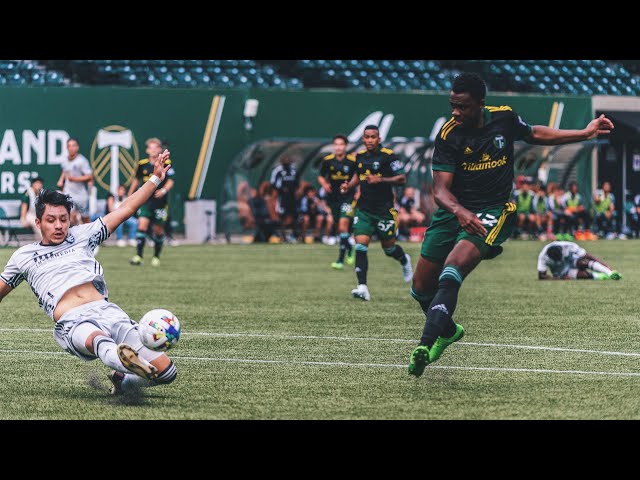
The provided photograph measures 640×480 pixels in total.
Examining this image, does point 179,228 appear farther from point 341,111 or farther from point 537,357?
point 537,357

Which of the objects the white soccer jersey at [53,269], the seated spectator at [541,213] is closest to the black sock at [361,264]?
the white soccer jersey at [53,269]

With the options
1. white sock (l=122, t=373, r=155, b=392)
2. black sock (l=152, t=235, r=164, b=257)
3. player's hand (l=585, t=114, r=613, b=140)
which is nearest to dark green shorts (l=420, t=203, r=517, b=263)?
player's hand (l=585, t=114, r=613, b=140)

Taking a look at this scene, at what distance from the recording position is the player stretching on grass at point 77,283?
7633mm

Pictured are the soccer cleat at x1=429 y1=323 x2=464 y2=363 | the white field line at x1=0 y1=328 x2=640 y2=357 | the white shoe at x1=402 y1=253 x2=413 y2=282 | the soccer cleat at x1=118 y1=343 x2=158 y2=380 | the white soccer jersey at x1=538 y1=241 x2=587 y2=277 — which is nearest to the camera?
the soccer cleat at x1=118 y1=343 x2=158 y2=380

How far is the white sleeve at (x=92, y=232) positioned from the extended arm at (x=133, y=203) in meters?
0.04

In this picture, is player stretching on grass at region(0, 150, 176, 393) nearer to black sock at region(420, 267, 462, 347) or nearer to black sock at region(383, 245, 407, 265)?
black sock at region(420, 267, 462, 347)

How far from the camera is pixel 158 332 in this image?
7.43 meters

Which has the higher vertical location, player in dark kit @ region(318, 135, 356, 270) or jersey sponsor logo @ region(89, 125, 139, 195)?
player in dark kit @ region(318, 135, 356, 270)

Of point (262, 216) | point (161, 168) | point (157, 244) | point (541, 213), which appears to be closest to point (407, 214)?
point (262, 216)

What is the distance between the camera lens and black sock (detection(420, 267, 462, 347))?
27.2 feet

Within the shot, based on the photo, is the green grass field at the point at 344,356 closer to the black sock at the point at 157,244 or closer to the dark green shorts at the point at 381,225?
the dark green shorts at the point at 381,225

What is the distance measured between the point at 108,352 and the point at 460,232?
285cm

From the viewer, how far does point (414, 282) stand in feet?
31.2

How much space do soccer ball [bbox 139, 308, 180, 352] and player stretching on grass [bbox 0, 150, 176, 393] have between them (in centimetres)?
6
